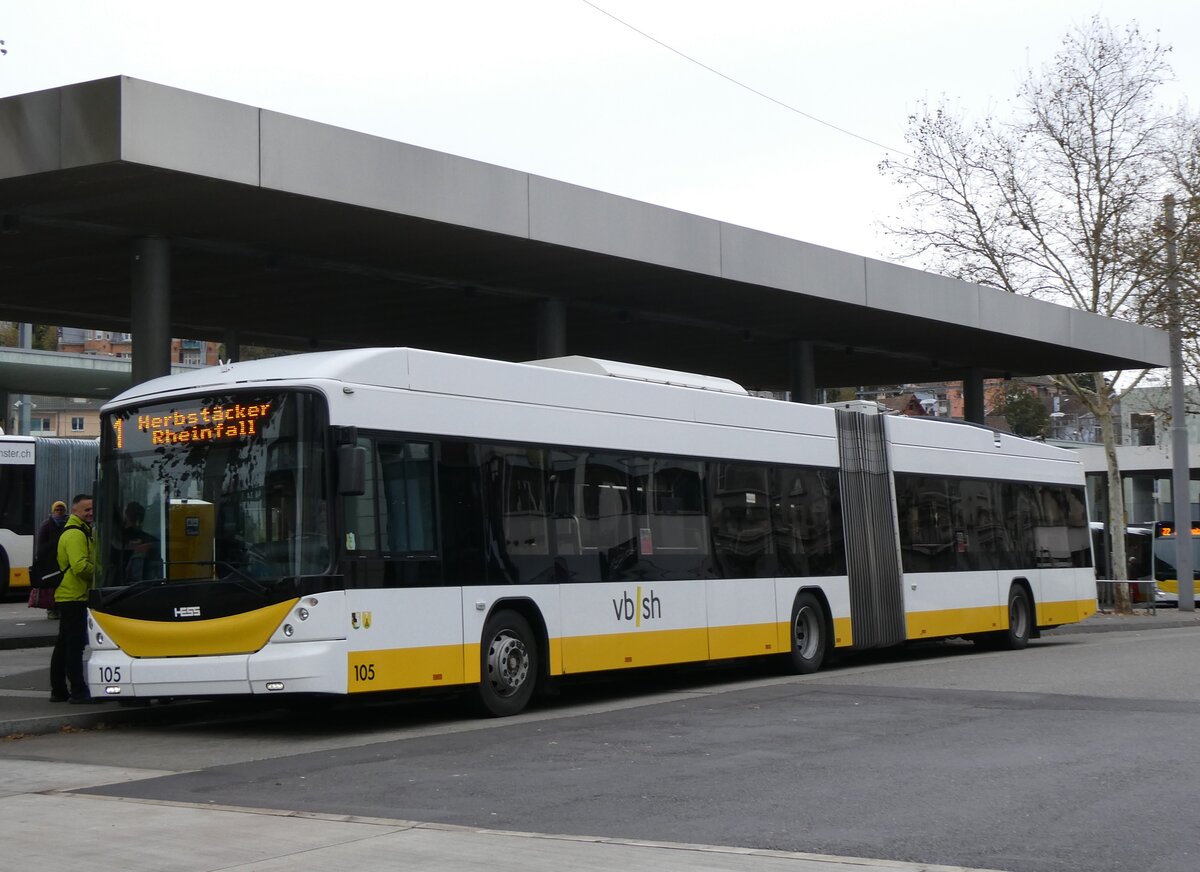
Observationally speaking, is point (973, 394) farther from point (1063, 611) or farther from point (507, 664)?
A: point (507, 664)

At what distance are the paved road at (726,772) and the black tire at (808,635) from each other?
1.98 m

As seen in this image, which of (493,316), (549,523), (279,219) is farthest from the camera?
(493,316)

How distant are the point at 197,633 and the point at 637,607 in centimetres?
474

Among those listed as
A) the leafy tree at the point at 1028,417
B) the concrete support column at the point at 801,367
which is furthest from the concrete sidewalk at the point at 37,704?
the leafy tree at the point at 1028,417

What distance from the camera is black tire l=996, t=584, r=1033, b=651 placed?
2270 cm

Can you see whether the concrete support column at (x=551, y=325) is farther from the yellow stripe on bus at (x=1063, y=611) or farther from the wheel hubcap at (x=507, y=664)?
the wheel hubcap at (x=507, y=664)

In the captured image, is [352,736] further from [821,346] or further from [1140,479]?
[1140,479]

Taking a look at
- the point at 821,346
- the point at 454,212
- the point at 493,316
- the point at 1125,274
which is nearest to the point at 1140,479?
the point at 1125,274

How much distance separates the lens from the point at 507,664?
538 inches

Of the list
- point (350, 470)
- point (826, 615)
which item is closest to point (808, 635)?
point (826, 615)

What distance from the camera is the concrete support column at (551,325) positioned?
75.4ft

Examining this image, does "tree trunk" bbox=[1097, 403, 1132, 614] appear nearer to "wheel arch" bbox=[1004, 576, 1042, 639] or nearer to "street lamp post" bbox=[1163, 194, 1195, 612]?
"street lamp post" bbox=[1163, 194, 1195, 612]

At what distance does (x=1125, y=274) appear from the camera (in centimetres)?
3719

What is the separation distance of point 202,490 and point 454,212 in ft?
20.2
